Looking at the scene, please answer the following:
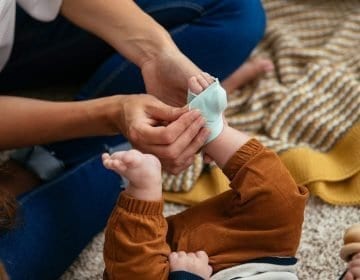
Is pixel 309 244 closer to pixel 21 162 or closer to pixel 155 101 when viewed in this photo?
pixel 155 101

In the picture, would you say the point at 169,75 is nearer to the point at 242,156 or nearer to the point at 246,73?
the point at 242,156

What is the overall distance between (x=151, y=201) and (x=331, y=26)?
2.25ft

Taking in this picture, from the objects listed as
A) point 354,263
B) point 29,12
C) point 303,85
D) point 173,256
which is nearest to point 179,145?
point 173,256

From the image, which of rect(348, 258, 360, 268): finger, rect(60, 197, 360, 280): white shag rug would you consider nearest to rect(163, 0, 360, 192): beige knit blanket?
rect(60, 197, 360, 280): white shag rug

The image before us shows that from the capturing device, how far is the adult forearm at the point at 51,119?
833 mm

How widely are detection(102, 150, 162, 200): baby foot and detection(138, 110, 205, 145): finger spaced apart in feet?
0.07

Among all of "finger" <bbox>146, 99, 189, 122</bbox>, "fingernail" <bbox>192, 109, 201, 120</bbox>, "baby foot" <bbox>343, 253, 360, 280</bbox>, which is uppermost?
"fingernail" <bbox>192, 109, 201, 120</bbox>

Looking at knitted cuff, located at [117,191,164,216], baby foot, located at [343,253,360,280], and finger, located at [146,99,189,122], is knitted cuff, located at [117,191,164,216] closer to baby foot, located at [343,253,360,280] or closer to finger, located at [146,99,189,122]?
finger, located at [146,99,189,122]

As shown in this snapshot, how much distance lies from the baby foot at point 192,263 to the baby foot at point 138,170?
0.07 meters

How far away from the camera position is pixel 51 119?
0.85 meters

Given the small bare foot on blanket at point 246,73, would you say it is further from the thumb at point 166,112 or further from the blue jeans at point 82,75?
the thumb at point 166,112

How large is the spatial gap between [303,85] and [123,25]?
13.9 inches

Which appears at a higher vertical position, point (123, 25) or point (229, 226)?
point (123, 25)

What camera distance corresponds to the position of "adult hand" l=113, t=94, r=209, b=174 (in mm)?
744
